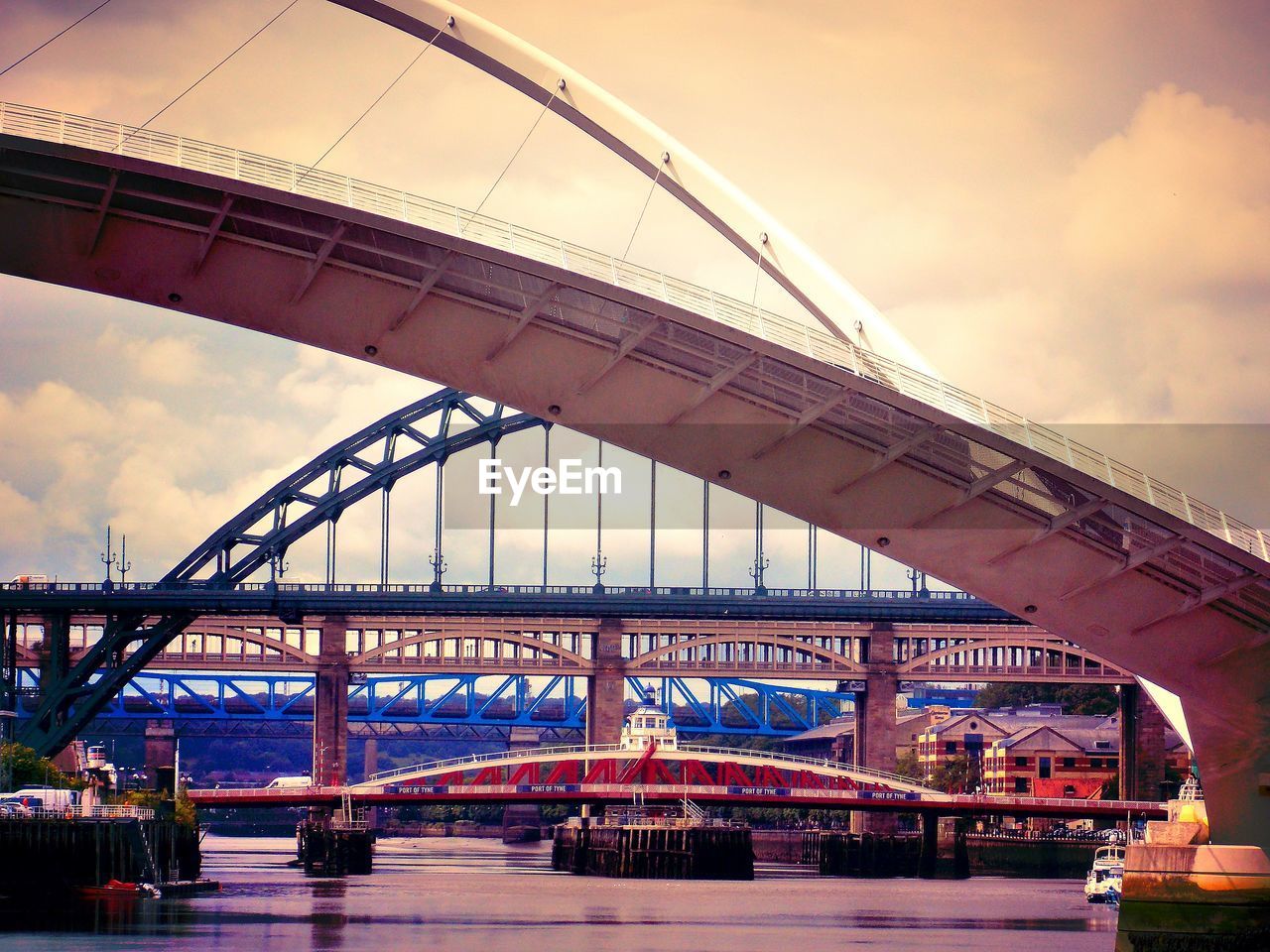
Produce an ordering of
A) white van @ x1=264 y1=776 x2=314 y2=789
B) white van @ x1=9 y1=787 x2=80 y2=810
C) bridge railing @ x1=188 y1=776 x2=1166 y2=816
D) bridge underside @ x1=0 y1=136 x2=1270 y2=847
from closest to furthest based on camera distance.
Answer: bridge underside @ x1=0 y1=136 x2=1270 y2=847
white van @ x1=9 y1=787 x2=80 y2=810
bridge railing @ x1=188 y1=776 x2=1166 y2=816
white van @ x1=264 y1=776 x2=314 y2=789

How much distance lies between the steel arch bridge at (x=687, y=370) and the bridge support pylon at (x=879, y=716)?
6524 cm

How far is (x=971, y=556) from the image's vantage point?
114ft

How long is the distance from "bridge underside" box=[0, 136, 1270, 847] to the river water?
1100 centimetres

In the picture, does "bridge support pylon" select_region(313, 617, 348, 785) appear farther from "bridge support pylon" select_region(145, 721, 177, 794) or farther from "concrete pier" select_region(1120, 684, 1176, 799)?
"concrete pier" select_region(1120, 684, 1176, 799)

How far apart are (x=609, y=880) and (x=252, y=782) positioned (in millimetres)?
118716

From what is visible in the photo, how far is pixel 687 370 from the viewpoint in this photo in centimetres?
3225

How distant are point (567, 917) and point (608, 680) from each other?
155 ft

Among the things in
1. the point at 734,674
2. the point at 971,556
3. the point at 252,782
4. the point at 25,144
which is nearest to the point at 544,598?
the point at 734,674

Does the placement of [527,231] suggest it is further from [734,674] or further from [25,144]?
[734,674]

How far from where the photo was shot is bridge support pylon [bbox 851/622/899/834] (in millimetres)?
101188

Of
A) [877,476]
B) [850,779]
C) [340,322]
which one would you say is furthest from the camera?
[850,779]

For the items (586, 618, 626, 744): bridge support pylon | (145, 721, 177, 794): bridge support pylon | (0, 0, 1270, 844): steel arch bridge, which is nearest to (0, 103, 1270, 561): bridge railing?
(0, 0, 1270, 844): steel arch bridge

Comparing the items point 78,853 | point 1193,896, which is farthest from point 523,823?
point 1193,896

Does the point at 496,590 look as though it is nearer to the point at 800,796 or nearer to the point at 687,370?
the point at 800,796
